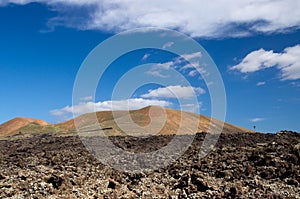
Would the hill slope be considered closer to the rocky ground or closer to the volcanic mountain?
the volcanic mountain

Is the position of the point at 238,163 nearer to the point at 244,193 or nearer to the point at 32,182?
the point at 244,193

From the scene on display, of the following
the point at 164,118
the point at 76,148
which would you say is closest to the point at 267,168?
the point at 76,148

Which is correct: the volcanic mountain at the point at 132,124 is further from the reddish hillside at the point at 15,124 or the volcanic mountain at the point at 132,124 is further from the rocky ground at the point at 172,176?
the rocky ground at the point at 172,176

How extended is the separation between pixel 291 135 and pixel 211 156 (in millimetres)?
9087

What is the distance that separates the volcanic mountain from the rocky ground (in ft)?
97.9

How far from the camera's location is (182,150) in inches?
1040

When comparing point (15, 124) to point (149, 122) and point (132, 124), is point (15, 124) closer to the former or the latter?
point (149, 122)

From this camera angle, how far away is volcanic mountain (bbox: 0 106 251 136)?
61625 millimetres

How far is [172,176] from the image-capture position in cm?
2130

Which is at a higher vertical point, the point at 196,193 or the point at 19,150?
the point at 19,150

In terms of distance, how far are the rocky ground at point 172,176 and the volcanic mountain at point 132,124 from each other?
29.8 metres

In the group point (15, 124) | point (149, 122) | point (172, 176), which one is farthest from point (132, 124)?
point (15, 124)

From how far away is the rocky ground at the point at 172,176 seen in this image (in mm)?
18438

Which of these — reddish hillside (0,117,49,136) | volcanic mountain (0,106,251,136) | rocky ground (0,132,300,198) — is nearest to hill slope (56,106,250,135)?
volcanic mountain (0,106,251,136)
